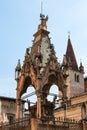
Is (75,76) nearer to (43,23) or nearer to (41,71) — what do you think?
(43,23)

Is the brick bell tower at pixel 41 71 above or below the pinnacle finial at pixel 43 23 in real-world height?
below

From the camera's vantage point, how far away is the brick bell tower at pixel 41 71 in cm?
2061

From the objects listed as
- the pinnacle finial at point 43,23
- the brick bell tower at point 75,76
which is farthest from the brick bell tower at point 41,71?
the brick bell tower at point 75,76

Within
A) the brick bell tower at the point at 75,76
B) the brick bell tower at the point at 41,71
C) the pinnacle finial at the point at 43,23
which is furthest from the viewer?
the brick bell tower at the point at 75,76

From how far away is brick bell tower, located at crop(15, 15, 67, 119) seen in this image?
67.6ft

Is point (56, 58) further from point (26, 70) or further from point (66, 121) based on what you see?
point (66, 121)

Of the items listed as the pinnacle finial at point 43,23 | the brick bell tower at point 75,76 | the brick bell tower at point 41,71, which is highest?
the brick bell tower at point 75,76

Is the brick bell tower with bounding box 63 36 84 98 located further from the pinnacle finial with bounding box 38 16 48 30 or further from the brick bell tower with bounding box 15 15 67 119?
the brick bell tower with bounding box 15 15 67 119

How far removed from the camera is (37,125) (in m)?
17.5

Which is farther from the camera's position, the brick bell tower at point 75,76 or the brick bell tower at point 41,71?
the brick bell tower at point 75,76

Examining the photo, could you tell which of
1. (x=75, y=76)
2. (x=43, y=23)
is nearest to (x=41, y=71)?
(x=43, y=23)

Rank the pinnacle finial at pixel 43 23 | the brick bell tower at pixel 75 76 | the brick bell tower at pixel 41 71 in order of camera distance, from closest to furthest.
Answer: the brick bell tower at pixel 41 71 < the pinnacle finial at pixel 43 23 < the brick bell tower at pixel 75 76

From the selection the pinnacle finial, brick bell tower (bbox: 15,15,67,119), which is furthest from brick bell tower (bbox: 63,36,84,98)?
brick bell tower (bbox: 15,15,67,119)

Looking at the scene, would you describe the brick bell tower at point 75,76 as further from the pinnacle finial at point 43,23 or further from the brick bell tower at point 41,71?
the brick bell tower at point 41,71
